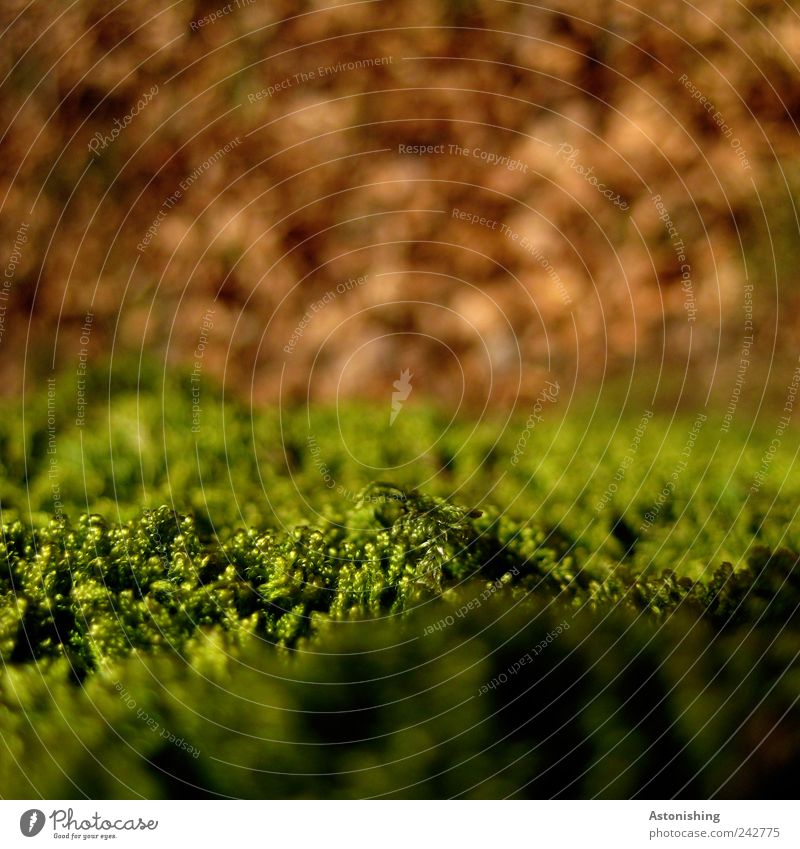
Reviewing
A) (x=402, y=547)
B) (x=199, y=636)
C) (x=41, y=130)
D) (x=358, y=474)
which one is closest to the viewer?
(x=199, y=636)

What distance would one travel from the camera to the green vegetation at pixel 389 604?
684mm

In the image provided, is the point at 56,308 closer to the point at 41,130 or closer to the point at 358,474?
the point at 41,130

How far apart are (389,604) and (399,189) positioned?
3.06 ft

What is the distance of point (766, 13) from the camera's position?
5.35 ft

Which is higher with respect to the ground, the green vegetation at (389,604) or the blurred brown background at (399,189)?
the blurred brown background at (399,189)

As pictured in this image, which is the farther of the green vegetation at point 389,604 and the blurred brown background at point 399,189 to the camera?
the blurred brown background at point 399,189

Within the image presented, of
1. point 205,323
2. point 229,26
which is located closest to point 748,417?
point 205,323

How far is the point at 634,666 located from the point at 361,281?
1183 millimetres

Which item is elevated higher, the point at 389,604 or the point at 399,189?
the point at 399,189

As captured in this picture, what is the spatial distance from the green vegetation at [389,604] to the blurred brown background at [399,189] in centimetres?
18

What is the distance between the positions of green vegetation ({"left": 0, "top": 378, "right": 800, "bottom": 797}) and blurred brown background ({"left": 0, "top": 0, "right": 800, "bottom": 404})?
0.18m

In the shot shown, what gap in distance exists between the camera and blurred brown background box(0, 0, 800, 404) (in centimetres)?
168

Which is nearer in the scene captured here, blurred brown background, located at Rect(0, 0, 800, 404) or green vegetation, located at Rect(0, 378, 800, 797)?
green vegetation, located at Rect(0, 378, 800, 797)

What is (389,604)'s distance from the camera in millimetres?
1105
